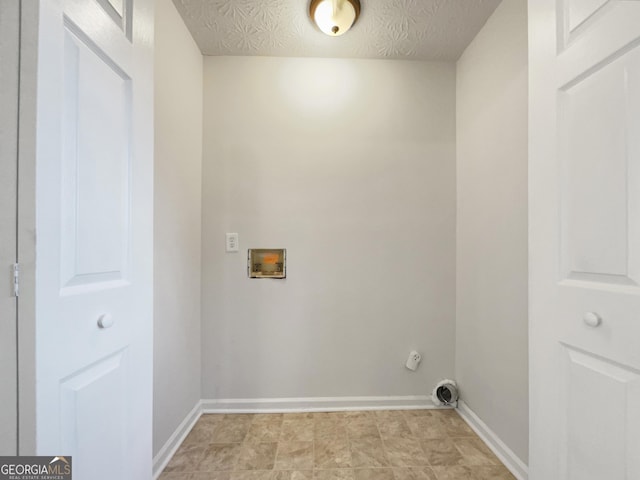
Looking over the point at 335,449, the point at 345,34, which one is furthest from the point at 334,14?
the point at 335,449

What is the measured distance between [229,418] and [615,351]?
202 cm

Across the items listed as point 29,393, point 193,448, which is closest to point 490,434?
point 193,448

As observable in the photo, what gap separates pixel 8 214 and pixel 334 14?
68.4 inches

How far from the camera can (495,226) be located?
1661 millimetres

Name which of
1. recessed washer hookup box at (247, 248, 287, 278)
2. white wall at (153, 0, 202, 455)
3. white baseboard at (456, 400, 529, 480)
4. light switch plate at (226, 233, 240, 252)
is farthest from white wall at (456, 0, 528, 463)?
white wall at (153, 0, 202, 455)

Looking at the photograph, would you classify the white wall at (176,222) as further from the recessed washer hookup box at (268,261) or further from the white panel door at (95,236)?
the white panel door at (95,236)

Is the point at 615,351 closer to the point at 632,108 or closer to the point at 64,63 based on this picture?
the point at 632,108

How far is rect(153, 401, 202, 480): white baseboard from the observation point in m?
1.44

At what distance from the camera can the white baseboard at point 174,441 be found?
1.44 meters

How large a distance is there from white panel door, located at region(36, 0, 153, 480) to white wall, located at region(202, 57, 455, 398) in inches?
40.0

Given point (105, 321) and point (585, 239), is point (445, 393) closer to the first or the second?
point (585, 239)

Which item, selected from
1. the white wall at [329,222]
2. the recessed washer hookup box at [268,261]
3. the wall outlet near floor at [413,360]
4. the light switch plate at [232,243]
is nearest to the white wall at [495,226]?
the white wall at [329,222]

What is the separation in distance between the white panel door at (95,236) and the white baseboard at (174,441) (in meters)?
0.58

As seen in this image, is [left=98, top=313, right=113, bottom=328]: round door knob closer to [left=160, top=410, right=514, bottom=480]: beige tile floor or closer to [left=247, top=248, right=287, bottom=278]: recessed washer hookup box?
[left=160, top=410, right=514, bottom=480]: beige tile floor
